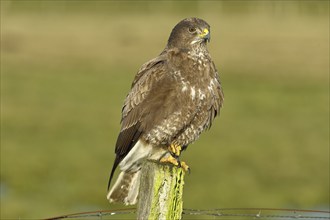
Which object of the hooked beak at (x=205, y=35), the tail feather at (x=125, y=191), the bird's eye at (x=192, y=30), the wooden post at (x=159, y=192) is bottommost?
the wooden post at (x=159, y=192)

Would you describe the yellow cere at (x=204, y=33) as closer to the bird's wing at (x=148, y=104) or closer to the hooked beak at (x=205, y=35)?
the hooked beak at (x=205, y=35)

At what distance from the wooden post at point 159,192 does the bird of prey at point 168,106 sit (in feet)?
7.84

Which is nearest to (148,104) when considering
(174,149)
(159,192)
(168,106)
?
(168,106)

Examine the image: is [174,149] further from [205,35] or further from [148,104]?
[205,35]

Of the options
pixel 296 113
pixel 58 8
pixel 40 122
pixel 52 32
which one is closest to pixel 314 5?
pixel 58 8

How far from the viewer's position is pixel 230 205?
16594 millimetres

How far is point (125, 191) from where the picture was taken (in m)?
8.77

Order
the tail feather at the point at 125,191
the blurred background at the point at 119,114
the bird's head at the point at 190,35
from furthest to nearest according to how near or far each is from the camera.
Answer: the blurred background at the point at 119,114
the bird's head at the point at 190,35
the tail feather at the point at 125,191

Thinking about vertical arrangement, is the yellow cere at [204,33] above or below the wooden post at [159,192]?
above

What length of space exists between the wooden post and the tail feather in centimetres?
236

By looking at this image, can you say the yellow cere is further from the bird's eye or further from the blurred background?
the blurred background

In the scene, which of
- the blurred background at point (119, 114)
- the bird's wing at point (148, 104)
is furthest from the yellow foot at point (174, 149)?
the blurred background at point (119, 114)

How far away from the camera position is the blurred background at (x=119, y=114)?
17.7 metres

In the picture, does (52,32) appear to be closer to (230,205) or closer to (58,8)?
(58,8)
